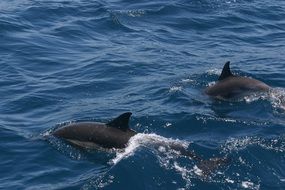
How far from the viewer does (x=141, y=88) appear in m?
20.5

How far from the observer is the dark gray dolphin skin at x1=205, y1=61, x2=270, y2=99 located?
1944 centimetres

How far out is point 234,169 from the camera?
13906 mm

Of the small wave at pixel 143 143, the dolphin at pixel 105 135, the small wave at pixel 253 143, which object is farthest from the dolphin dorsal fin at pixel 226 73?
the dolphin at pixel 105 135

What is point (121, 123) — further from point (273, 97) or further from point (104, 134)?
point (273, 97)

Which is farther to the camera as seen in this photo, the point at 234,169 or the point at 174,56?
the point at 174,56

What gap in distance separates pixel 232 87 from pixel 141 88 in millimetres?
3214

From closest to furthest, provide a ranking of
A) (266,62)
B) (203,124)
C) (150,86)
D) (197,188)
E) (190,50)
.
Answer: (197,188) → (203,124) → (150,86) → (266,62) → (190,50)

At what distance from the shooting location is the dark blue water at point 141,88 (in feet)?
46.0

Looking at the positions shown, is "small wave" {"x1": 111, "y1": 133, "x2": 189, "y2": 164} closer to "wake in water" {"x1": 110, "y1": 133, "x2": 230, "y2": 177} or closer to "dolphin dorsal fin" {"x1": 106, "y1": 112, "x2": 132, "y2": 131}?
"wake in water" {"x1": 110, "y1": 133, "x2": 230, "y2": 177}

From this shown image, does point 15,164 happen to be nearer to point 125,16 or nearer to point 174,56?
point 174,56

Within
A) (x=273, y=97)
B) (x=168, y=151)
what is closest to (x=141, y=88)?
(x=273, y=97)

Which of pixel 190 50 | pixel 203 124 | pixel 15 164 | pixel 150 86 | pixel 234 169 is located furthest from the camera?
pixel 190 50

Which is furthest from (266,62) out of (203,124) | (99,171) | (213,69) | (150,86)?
(99,171)

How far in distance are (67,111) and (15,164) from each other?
3.77 metres
